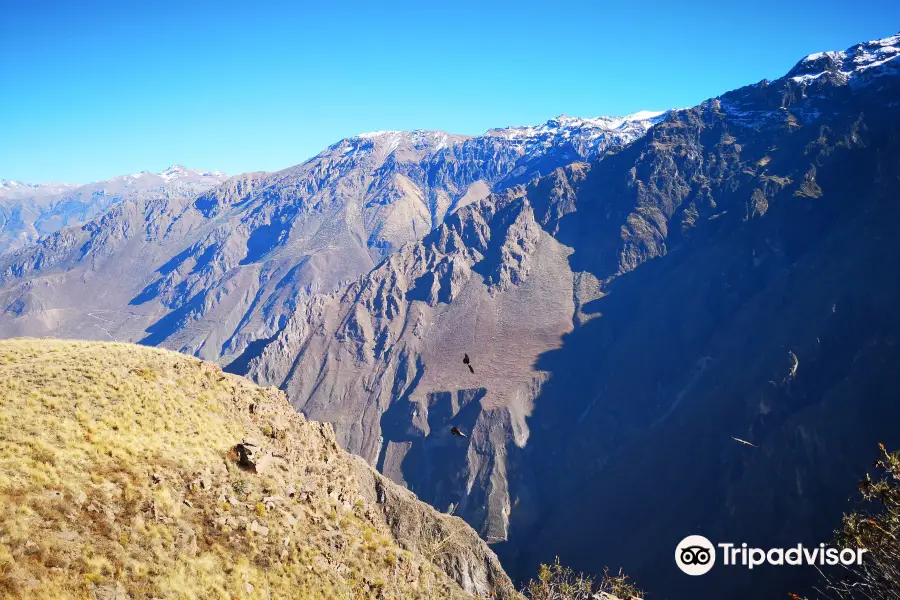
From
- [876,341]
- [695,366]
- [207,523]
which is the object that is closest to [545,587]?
[207,523]

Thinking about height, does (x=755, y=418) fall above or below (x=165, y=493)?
below

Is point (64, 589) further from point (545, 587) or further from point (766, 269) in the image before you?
point (766, 269)

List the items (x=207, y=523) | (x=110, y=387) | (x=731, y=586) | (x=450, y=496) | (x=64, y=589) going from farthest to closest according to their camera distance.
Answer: (x=450, y=496), (x=731, y=586), (x=110, y=387), (x=207, y=523), (x=64, y=589)

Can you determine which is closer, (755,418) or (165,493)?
(165,493)

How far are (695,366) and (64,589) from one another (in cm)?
19155

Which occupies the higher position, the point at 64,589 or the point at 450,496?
the point at 64,589

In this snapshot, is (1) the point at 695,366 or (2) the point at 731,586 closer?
(2) the point at 731,586

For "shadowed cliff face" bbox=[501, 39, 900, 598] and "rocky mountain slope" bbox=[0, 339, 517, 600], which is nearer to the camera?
"rocky mountain slope" bbox=[0, 339, 517, 600]

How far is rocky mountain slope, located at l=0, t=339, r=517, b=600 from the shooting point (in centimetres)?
1955

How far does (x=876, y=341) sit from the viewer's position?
11875cm

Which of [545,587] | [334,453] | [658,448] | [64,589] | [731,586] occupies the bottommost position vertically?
[731,586]

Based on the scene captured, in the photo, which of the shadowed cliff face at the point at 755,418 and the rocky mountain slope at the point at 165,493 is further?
the shadowed cliff face at the point at 755,418

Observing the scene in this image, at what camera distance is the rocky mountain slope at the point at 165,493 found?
19.5 m

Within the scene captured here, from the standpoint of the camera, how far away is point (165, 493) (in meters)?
23.9
